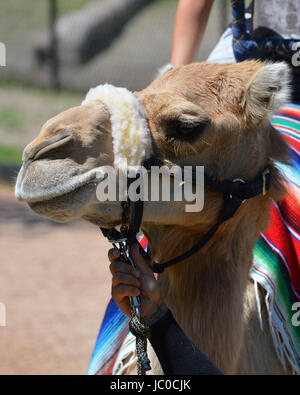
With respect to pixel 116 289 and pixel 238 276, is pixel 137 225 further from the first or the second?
pixel 238 276

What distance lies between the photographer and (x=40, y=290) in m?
6.11

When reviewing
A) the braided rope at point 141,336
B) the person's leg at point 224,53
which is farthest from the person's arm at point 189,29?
the braided rope at point 141,336

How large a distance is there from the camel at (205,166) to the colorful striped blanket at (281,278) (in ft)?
0.35

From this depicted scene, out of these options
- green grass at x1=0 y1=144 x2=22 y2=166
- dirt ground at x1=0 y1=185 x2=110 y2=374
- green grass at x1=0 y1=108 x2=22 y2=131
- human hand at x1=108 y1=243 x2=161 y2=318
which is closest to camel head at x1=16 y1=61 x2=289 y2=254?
human hand at x1=108 y1=243 x2=161 y2=318

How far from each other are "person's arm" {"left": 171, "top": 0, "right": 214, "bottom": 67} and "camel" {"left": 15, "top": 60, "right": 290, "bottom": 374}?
76 centimetres

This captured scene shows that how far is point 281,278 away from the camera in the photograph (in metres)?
2.56

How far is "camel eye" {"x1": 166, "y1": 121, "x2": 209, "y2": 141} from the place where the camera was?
207 centimetres

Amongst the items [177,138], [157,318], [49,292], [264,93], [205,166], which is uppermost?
[264,93]

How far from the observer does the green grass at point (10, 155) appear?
10.1 m

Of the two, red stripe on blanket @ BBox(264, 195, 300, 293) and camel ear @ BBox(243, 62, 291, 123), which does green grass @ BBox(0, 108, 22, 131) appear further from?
camel ear @ BBox(243, 62, 291, 123)

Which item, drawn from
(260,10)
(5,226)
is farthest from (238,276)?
(5,226)

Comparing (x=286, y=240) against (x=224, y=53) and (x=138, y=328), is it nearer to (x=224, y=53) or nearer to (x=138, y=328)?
(x=138, y=328)

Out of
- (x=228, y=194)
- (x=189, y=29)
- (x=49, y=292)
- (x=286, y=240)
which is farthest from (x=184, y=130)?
(x=49, y=292)

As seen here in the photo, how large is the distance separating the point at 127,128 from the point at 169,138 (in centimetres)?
16
